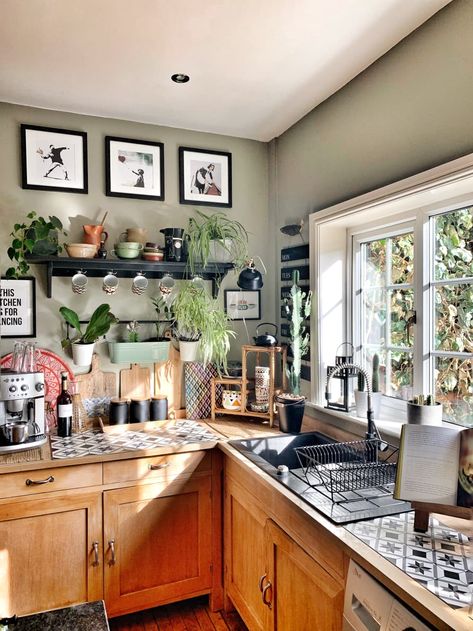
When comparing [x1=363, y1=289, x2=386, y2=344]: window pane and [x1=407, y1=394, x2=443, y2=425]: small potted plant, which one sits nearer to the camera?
[x1=407, y1=394, x2=443, y2=425]: small potted plant

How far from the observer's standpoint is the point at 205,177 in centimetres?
287

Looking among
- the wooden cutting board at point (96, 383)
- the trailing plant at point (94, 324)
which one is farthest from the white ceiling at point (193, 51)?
the wooden cutting board at point (96, 383)

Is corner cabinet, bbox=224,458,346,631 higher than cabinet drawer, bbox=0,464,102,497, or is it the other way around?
cabinet drawer, bbox=0,464,102,497

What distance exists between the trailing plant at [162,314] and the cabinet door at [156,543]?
34.1 inches

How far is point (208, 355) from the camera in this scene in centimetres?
267

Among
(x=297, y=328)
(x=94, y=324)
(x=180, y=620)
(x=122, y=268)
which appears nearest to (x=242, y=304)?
(x=297, y=328)

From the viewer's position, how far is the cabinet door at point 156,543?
7.09ft

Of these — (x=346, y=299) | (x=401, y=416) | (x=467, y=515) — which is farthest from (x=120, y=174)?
(x=467, y=515)

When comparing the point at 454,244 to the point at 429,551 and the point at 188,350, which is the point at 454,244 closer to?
the point at 429,551

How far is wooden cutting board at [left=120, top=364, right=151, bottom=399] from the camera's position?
8.78 feet

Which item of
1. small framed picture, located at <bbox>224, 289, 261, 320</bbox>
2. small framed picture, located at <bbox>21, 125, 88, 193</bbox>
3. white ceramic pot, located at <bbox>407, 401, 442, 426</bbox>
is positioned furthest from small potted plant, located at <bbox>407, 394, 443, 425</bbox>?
small framed picture, located at <bbox>21, 125, 88, 193</bbox>

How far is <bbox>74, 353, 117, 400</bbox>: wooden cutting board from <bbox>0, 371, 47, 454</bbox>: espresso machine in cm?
34

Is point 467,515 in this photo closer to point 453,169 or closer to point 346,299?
point 453,169

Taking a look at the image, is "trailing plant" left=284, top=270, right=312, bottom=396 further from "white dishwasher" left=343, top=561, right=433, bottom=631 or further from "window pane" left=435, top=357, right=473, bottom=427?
"white dishwasher" left=343, top=561, right=433, bottom=631
